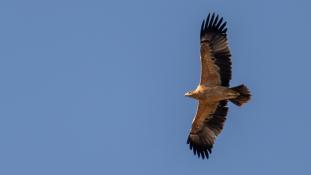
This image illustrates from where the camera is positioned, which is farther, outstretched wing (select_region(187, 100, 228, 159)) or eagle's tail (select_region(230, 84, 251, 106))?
outstretched wing (select_region(187, 100, 228, 159))

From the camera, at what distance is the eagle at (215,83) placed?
22.6 metres

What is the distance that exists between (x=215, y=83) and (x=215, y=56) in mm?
851

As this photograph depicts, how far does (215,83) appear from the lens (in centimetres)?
2289

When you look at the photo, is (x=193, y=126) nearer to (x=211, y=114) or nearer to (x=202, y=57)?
(x=211, y=114)

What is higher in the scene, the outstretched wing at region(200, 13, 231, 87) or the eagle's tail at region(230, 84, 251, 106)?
the outstretched wing at region(200, 13, 231, 87)

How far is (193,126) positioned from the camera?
24219 millimetres

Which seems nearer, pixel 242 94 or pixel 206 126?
pixel 242 94

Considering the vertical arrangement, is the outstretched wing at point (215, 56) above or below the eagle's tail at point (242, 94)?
above

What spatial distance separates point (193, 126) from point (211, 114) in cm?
84

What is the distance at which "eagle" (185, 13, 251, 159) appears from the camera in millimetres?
22578

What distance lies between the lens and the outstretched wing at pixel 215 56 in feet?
74.4

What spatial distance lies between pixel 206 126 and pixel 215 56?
2.54 meters

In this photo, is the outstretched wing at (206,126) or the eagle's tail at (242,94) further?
the outstretched wing at (206,126)

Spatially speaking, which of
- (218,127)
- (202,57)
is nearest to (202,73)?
(202,57)
